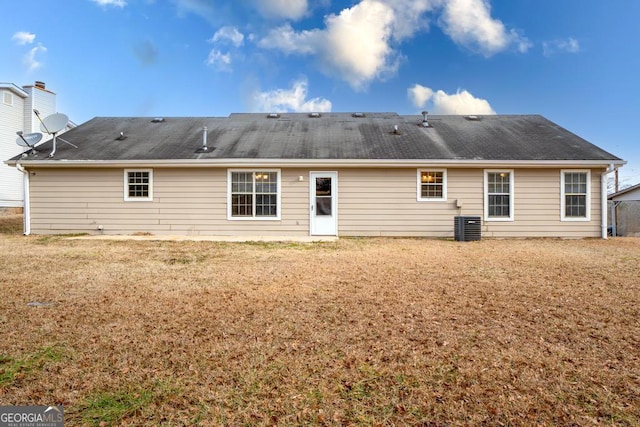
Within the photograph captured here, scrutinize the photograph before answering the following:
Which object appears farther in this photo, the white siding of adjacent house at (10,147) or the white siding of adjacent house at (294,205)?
the white siding of adjacent house at (10,147)

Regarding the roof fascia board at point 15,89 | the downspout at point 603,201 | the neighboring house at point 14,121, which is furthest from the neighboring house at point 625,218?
the roof fascia board at point 15,89

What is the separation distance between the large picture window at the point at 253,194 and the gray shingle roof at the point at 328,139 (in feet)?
2.03

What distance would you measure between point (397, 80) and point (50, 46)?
18.9m

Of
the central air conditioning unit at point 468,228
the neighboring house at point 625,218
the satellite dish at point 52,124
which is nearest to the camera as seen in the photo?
the central air conditioning unit at point 468,228

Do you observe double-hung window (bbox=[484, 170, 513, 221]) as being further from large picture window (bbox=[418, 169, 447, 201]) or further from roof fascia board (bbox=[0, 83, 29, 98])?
roof fascia board (bbox=[0, 83, 29, 98])

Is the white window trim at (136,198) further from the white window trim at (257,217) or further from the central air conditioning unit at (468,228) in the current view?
the central air conditioning unit at (468,228)

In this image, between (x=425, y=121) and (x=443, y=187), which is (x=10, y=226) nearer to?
(x=443, y=187)

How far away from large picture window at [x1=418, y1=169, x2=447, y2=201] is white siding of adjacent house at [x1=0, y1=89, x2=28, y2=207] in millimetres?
23761

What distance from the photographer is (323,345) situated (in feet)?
9.70

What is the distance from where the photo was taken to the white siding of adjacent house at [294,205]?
1105cm

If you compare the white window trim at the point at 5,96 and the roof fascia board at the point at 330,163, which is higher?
the white window trim at the point at 5,96

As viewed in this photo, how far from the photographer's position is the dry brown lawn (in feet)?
6.80

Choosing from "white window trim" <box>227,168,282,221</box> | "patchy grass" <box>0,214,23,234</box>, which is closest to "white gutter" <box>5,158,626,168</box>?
"white window trim" <box>227,168,282,221</box>

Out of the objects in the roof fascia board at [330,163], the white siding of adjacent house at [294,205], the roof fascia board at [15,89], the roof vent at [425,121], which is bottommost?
the white siding of adjacent house at [294,205]
